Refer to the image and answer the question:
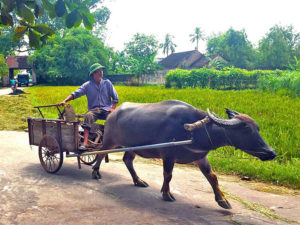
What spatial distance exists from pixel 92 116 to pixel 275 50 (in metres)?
42.3

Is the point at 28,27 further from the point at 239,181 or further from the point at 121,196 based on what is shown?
the point at 239,181

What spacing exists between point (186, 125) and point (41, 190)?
2.15m

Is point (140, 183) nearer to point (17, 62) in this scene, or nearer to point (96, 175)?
point (96, 175)

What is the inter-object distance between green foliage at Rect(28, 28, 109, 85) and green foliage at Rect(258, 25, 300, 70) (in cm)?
2144

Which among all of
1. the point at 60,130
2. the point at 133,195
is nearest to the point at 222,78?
the point at 60,130

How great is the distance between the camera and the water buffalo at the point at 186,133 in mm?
3369

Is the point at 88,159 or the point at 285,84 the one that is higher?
the point at 285,84

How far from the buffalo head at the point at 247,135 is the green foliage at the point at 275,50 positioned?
40157 millimetres

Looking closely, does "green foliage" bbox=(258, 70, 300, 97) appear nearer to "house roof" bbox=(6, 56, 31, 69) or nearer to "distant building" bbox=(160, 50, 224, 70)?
"distant building" bbox=(160, 50, 224, 70)

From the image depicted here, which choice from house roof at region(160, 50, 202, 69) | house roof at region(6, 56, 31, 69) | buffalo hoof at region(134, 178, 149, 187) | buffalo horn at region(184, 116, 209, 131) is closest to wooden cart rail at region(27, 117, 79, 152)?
buffalo hoof at region(134, 178, 149, 187)

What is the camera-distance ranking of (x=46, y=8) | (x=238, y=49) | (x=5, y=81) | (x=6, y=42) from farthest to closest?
(x=238, y=49) < (x=5, y=81) < (x=6, y=42) < (x=46, y=8)

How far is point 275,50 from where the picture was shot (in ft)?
140

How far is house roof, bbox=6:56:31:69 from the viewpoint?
137 feet

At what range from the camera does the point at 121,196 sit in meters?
4.09
